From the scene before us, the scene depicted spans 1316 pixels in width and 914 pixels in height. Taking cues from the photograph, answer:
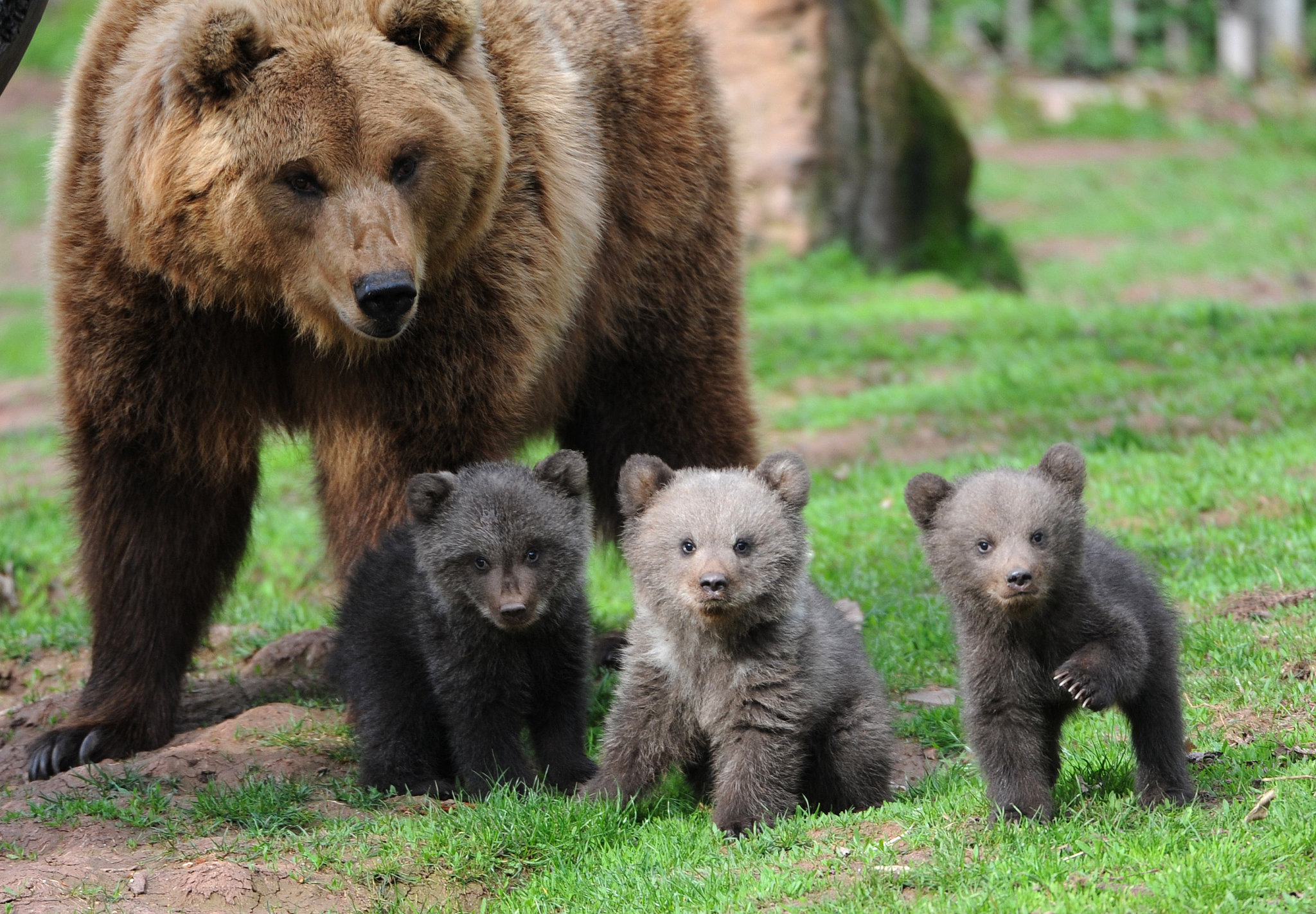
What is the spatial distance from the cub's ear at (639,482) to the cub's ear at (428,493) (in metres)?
0.57

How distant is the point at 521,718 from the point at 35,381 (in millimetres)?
9949

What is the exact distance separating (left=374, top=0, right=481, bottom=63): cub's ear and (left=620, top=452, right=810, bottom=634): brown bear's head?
4.95 ft

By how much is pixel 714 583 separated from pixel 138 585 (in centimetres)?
243

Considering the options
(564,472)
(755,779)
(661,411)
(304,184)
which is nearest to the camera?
(755,779)

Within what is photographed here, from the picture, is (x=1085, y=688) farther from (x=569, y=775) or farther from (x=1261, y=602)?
(x=1261, y=602)

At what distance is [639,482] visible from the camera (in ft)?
14.5

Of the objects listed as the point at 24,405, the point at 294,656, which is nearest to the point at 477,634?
A: the point at 294,656

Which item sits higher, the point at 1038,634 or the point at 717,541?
the point at 717,541

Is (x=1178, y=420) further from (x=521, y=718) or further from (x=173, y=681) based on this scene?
(x=173, y=681)

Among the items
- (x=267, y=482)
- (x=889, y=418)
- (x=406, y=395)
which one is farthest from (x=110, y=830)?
(x=889, y=418)

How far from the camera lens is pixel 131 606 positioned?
5.29 meters

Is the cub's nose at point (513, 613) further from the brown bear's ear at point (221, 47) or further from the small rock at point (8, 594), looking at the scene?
the small rock at point (8, 594)

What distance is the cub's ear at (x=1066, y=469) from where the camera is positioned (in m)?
3.89

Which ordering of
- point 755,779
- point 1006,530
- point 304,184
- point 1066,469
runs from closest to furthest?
point 1006,530 < point 1066,469 < point 755,779 < point 304,184
